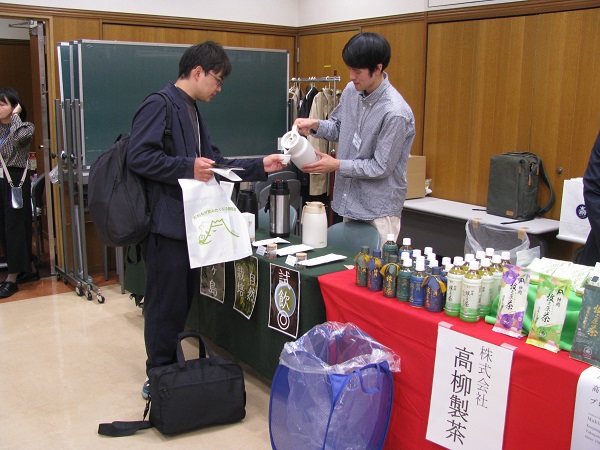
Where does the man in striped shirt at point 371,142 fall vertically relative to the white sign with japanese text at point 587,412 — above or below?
above

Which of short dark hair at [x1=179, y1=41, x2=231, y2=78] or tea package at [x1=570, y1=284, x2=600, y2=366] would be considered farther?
short dark hair at [x1=179, y1=41, x2=231, y2=78]

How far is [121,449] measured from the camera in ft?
8.38

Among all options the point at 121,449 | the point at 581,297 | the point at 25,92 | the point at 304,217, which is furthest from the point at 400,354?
the point at 25,92

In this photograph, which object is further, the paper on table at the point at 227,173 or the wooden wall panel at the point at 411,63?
the wooden wall panel at the point at 411,63

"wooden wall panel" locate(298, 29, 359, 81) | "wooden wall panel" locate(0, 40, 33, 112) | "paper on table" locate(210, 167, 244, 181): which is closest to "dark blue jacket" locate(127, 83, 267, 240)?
"paper on table" locate(210, 167, 244, 181)

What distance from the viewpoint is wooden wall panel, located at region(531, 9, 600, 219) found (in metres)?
3.89

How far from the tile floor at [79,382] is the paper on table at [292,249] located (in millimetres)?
725

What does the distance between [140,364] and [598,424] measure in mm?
2418

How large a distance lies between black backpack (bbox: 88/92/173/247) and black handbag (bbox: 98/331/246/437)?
0.52 metres

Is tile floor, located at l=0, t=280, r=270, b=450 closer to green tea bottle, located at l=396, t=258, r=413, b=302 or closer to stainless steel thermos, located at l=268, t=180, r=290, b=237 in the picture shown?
stainless steel thermos, located at l=268, t=180, r=290, b=237

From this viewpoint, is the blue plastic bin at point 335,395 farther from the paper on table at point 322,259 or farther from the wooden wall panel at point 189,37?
the wooden wall panel at point 189,37

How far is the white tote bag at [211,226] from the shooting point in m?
2.57

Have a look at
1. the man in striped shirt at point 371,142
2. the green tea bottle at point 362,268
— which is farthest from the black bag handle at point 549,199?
the green tea bottle at point 362,268

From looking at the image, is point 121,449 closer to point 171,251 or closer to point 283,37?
point 171,251
